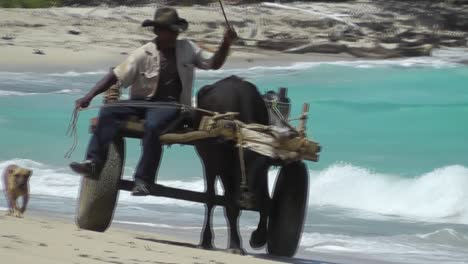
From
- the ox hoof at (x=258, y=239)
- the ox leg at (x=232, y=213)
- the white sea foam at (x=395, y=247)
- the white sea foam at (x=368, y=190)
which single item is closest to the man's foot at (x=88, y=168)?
the ox leg at (x=232, y=213)

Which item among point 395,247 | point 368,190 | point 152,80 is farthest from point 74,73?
point 152,80

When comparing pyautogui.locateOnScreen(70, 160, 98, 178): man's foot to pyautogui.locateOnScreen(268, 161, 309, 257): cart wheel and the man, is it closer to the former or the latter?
the man

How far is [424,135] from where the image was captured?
24797 millimetres

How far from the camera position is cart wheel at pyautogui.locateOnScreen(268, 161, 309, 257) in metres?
9.02

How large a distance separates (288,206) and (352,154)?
1338cm

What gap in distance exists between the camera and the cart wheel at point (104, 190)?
8.70 meters

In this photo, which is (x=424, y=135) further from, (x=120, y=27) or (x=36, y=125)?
(x=120, y=27)

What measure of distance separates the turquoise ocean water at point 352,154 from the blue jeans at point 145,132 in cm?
269

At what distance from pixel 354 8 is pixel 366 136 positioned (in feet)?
35.6

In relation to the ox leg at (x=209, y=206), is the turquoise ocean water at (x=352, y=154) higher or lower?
lower

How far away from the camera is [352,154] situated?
22312 mm

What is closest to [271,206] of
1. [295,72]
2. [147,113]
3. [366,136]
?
[147,113]

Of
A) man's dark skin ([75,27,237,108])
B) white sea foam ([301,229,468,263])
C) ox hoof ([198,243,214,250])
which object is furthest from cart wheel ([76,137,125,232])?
white sea foam ([301,229,468,263])

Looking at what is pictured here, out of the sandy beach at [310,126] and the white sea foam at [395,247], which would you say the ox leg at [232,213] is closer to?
the sandy beach at [310,126]
